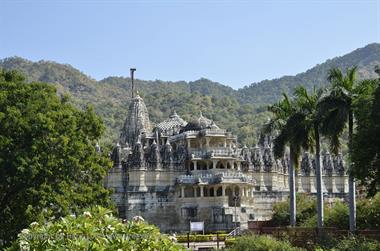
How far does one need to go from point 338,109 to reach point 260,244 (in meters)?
14.6

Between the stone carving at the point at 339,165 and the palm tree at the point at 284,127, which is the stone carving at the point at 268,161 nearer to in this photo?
the stone carving at the point at 339,165

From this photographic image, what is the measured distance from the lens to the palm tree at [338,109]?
38.3m

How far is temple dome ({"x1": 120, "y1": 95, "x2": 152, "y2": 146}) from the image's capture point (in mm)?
73625

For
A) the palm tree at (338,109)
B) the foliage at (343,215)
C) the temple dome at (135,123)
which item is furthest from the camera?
the temple dome at (135,123)

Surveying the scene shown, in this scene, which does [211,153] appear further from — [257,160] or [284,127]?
[284,127]

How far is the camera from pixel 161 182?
6244 cm

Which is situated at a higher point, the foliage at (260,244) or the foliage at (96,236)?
the foliage at (96,236)

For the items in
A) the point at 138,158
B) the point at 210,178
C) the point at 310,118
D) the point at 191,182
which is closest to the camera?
the point at 310,118

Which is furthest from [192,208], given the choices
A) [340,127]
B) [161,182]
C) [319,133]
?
[340,127]

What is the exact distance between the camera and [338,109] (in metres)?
38.6

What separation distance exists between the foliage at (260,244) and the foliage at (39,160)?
33.4 ft

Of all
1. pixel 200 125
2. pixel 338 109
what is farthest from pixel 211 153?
pixel 338 109

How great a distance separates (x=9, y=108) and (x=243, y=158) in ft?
132

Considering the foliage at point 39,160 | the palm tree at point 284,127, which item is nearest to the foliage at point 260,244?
the foliage at point 39,160
